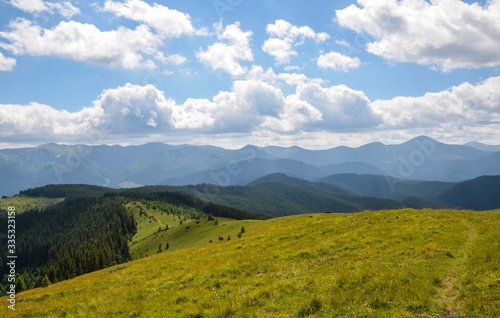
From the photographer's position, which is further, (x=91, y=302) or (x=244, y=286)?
(x=91, y=302)

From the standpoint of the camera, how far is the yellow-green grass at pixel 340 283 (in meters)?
10.7

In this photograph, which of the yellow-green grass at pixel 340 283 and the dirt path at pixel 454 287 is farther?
the yellow-green grass at pixel 340 283

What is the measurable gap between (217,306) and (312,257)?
10.5 metres

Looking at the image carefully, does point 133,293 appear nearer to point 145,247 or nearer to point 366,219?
point 366,219

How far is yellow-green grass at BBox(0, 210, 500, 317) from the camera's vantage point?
1070cm

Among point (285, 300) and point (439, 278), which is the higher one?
point (439, 278)

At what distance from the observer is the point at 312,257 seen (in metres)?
20.2

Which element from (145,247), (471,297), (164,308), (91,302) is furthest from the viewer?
(145,247)

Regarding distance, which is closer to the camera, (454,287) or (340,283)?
(454,287)

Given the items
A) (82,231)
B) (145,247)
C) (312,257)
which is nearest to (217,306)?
(312,257)

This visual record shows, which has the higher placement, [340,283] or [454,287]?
[454,287]

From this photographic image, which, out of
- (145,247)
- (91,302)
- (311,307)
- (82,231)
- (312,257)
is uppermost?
(311,307)

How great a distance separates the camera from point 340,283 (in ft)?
43.3

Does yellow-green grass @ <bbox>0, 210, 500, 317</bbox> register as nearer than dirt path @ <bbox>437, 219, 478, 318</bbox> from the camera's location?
No
